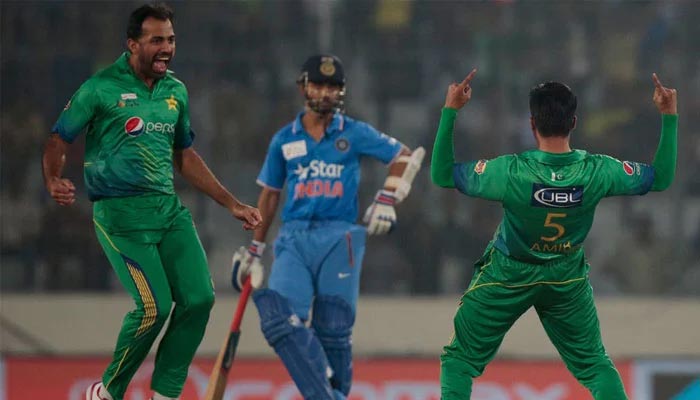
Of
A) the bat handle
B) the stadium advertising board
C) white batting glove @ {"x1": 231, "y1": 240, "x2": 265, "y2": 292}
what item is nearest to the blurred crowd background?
the stadium advertising board

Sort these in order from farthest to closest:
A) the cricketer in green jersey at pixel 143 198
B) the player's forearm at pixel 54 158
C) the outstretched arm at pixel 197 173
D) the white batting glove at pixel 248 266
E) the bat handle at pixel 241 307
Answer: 1. the white batting glove at pixel 248 266
2. the bat handle at pixel 241 307
3. the outstretched arm at pixel 197 173
4. the cricketer in green jersey at pixel 143 198
5. the player's forearm at pixel 54 158

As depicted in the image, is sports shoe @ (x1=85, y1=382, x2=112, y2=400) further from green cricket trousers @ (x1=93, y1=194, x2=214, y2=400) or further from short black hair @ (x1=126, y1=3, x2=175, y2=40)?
short black hair @ (x1=126, y1=3, x2=175, y2=40)

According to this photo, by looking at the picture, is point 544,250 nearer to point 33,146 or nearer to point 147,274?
point 147,274

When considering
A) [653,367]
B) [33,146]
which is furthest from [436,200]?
[33,146]

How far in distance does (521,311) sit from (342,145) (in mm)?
1907

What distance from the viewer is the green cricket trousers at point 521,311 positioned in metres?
5.76

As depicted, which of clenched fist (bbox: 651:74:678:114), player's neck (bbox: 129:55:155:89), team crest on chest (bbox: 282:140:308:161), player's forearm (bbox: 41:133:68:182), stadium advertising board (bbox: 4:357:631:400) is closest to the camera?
clenched fist (bbox: 651:74:678:114)

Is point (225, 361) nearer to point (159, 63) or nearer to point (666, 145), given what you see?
point (159, 63)

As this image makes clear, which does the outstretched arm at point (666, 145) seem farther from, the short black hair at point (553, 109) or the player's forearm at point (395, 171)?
the player's forearm at point (395, 171)

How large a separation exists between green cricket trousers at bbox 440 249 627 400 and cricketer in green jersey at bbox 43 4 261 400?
1.17 m

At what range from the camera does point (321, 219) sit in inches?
288

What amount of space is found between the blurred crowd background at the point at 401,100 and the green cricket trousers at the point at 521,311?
463 centimetres

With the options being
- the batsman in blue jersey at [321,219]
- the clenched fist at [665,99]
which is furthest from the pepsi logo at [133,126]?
the clenched fist at [665,99]

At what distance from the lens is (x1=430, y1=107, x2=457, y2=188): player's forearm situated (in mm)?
5633
